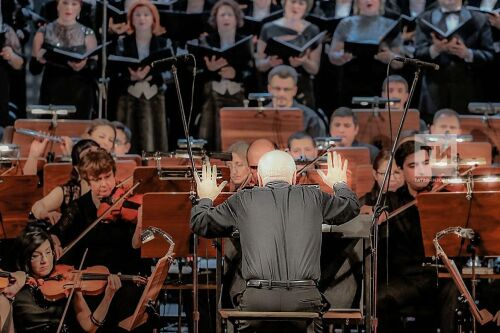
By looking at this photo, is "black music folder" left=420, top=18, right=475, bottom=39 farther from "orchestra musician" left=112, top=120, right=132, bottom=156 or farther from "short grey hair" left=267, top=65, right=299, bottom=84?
"orchestra musician" left=112, top=120, right=132, bottom=156

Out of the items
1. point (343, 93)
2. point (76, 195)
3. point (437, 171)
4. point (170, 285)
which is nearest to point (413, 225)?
point (437, 171)

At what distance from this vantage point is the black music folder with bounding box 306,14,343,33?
1084 centimetres

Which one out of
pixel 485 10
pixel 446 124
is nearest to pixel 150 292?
pixel 446 124

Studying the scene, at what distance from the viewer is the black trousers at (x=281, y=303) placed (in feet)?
18.3

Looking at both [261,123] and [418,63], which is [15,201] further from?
[418,63]

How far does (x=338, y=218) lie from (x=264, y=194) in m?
0.45

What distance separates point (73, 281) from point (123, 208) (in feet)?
2.40

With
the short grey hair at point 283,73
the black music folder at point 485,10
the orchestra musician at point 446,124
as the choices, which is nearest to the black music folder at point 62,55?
the short grey hair at point 283,73

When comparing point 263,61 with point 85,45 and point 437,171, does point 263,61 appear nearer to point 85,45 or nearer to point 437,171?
point 85,45

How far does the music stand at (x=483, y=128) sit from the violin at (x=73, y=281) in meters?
3.82

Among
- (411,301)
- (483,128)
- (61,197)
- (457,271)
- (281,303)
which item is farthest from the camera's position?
(483,128)

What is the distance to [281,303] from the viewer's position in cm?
557

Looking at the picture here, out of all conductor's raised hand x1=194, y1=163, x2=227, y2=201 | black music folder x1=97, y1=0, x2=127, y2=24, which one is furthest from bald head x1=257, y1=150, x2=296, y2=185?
black music folder x1=97, y1=0, x2=127, y2=24

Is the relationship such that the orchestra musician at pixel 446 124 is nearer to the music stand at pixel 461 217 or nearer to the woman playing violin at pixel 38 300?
the music stand at pixel 461 217
